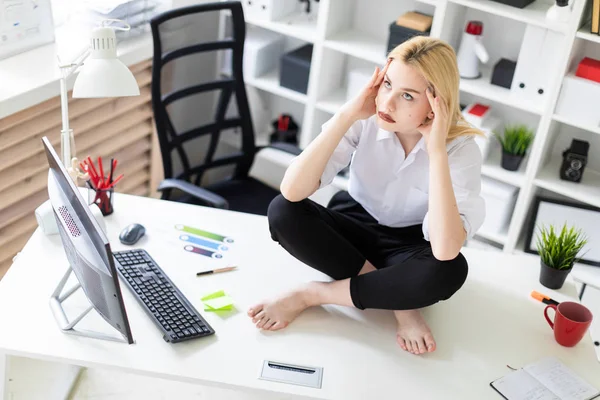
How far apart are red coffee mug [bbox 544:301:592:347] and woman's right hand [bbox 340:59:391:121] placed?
0.71m

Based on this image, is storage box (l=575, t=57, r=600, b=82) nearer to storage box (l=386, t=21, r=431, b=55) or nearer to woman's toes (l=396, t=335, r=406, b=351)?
storage box (l=386, t=21, r=431, b=55)

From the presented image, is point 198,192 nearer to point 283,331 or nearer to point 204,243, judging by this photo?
point 204,243

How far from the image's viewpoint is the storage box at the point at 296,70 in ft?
10.7

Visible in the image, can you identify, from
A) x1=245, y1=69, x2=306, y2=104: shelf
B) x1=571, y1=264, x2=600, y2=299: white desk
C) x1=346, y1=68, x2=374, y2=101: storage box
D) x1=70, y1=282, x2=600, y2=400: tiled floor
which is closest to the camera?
x1=70, y1=282, x2=600, y2=400: tiled floor

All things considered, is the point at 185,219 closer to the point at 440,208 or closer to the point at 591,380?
the point at 440,208

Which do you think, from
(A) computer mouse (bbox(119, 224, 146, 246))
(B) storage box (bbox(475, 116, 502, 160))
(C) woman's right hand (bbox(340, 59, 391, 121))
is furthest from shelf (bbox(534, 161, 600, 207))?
(A) computer mouse (bbox(119, 224, 146, 246))

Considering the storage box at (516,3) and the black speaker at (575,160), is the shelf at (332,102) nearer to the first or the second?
the storage box at (516,3)

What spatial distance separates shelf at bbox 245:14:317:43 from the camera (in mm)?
3160

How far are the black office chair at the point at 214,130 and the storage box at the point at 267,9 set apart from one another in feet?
1.22

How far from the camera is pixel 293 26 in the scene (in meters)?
3.22

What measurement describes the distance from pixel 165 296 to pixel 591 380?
1.09 metres

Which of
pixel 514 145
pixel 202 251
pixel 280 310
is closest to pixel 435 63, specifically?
pixel 280 310

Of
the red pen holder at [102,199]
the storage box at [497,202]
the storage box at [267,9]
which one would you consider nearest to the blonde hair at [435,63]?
the red pen holder at [102,199]

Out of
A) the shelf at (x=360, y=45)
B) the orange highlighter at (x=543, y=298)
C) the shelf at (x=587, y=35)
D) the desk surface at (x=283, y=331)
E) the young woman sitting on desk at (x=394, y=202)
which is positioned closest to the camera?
the desk surface at (x=283, y=331)
